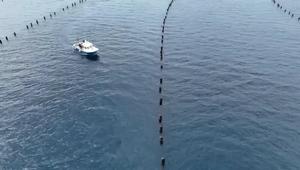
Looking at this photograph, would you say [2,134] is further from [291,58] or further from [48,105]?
[291,58]

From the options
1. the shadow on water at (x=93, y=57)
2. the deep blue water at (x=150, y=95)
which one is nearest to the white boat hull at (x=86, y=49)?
the shadow on water at (x=93, y=57)

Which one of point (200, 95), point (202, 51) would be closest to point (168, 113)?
point (200, 95)

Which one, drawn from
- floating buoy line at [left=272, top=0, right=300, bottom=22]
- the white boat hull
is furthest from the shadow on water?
floating buoy line at [left=272, top=0, right=300, bottom=22]

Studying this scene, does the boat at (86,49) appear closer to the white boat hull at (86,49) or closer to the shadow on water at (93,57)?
the white boat hull at (86,49)

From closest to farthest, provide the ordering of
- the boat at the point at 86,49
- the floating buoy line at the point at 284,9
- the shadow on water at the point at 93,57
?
the boat at the point at 86,49 < the shadow on water at the point at 93,57 < the floating buoy line at the point at 284,9

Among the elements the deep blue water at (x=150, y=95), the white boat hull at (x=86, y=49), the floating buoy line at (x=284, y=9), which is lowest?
the deep blue water at (x=150, y=95)

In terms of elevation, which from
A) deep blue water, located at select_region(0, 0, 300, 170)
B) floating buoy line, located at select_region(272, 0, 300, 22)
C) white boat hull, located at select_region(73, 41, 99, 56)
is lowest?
deep blue water, located at select_region(0, 0, 300, 170)

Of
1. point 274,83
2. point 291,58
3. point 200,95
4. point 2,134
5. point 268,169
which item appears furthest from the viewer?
point 291,58

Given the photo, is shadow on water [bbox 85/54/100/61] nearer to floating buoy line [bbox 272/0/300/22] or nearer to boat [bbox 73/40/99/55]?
boat [bbox 73/40/99/55]

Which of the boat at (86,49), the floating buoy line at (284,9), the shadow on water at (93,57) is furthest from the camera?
the floating buoy line at (284,9)
